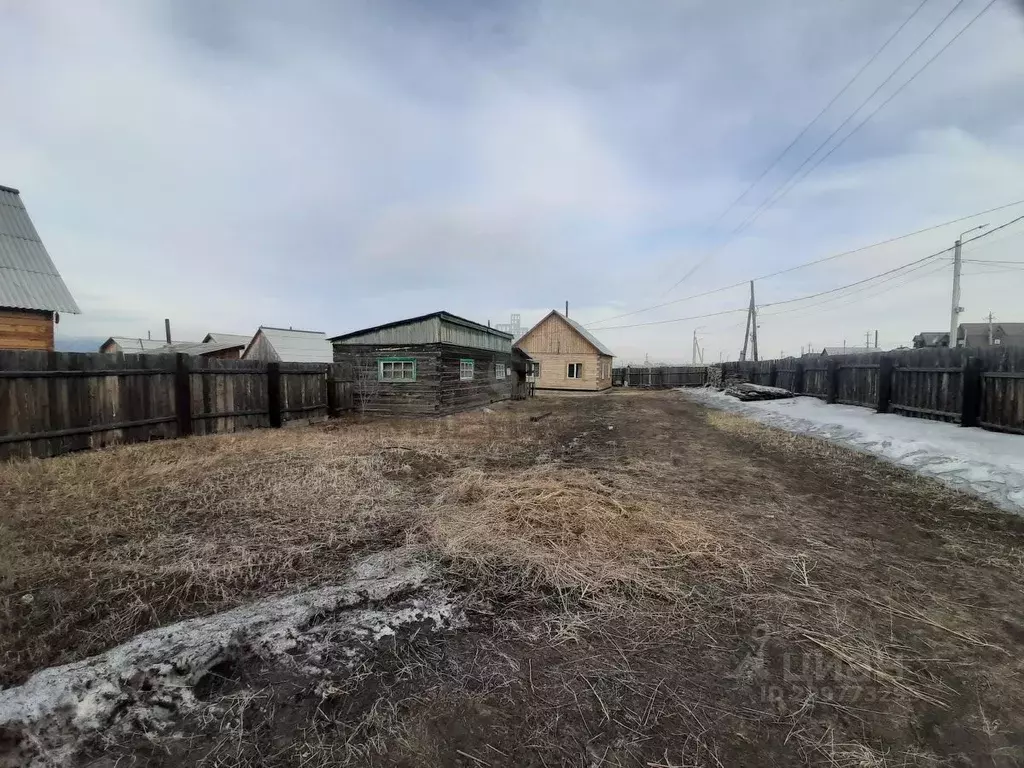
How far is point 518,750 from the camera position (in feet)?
6.19

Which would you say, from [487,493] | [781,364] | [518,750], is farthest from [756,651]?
[781,364]

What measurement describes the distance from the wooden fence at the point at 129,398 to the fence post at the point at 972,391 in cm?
1657

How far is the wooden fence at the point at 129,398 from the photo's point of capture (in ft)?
23.6

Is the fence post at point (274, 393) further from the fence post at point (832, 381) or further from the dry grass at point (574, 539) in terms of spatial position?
the fence post at point (832, 381)

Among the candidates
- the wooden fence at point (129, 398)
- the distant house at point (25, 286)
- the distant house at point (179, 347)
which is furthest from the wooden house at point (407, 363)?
the distant house at point (179, 347)

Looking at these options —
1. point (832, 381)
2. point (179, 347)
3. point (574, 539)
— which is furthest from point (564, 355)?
point (179, 347)

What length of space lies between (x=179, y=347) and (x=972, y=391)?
51839 millimetres

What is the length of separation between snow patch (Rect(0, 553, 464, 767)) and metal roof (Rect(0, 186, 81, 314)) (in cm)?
1746

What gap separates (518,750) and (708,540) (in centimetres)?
290

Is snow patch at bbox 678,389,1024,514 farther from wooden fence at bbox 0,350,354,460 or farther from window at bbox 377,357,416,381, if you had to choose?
wooden fence at bbox 0,350,354,460

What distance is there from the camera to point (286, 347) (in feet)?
101

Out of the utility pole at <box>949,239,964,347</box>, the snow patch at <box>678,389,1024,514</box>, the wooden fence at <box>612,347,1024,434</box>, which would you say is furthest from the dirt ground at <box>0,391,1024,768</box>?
the utility pole at <box>949,239,964,347</box>

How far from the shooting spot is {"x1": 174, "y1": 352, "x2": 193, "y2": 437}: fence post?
9.59m

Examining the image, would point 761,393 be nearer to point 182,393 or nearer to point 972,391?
point 972,391
